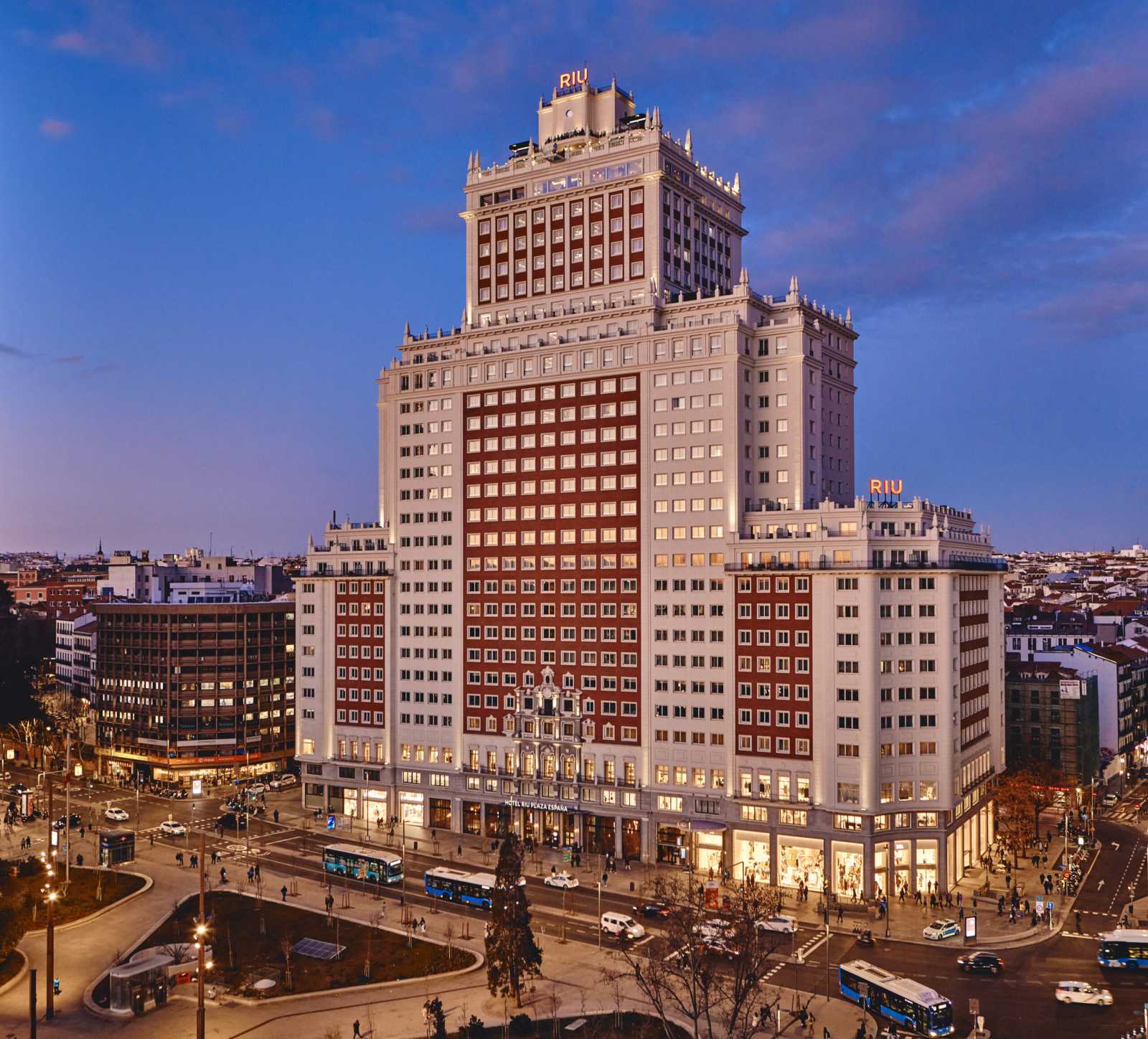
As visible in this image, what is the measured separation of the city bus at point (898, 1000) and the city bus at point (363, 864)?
176 feet

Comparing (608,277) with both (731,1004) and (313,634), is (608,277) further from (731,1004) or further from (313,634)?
(731,1004)

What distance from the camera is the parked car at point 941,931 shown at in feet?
327

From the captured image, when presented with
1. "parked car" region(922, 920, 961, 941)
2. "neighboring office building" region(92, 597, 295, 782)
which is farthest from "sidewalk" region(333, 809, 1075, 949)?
"neighboring office building" region(92, 597, 295, 782)

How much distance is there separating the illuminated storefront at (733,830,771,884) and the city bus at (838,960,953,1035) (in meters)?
32.9

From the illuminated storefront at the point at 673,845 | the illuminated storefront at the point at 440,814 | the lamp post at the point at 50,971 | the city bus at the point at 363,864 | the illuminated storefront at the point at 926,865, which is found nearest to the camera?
the lamp post at the point at 50,971

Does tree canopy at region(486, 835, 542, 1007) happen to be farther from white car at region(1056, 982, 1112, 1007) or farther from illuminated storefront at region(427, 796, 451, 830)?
illuminated storefront at region(427, 796, 451, 830)

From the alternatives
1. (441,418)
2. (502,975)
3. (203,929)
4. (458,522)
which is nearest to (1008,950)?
(502,975)

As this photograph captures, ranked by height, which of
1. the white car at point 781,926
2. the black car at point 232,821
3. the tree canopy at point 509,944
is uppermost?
the tree canopy at point 509,944

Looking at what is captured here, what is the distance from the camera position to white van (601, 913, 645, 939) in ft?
328

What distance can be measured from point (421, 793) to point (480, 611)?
26881 mm

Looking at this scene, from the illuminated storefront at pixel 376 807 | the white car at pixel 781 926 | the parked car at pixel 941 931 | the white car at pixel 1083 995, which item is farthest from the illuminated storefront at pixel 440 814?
the white car at pixel 1083 995

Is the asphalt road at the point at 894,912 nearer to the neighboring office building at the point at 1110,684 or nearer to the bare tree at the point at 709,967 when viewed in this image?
the bare tree at the point at 709,967

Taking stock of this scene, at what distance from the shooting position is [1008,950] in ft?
318

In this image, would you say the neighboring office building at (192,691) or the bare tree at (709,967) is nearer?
the bare tree at (709,967)
